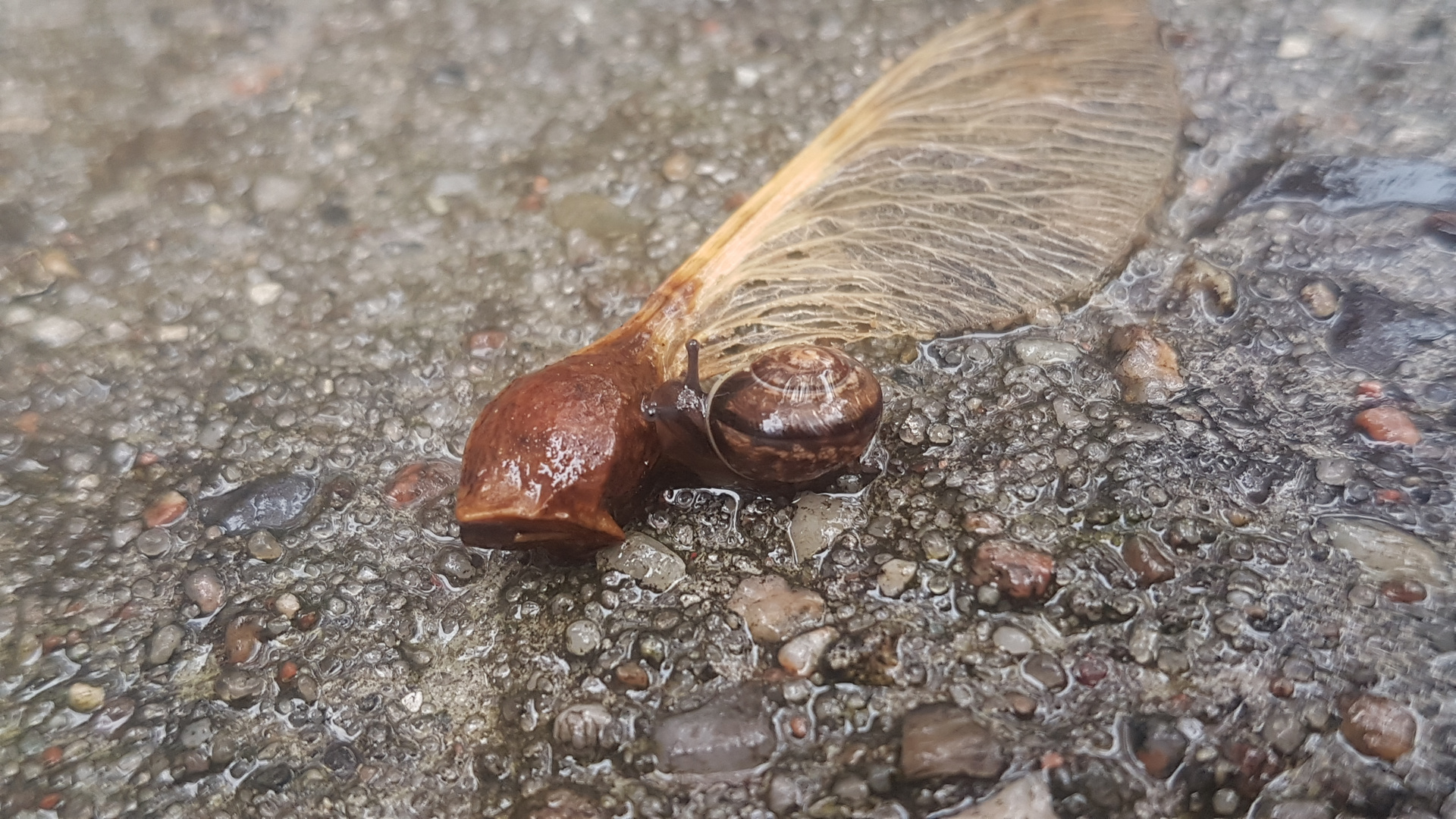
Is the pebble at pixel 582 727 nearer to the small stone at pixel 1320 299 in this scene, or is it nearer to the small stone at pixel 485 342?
the small stone at pixel 485 342

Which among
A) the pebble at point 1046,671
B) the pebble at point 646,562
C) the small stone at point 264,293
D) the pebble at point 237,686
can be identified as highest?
the pebble at point 1046,671

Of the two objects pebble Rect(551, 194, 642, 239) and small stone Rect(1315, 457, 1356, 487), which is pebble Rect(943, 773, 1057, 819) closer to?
small stone Rect(1315, 457, 1356, 487)

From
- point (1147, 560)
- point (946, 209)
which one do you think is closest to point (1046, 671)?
point (1147, 560)

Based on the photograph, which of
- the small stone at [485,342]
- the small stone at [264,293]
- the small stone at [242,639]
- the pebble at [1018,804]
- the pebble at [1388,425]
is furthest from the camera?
the small stone at [264,293]

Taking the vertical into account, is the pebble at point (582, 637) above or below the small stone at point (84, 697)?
above

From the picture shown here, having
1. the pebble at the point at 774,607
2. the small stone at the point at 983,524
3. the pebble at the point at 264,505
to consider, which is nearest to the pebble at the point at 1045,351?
the small stone at the point at 983,524

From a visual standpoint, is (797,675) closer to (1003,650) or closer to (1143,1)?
(1003,650)

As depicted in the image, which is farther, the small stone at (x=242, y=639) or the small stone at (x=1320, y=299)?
the small stone at (x=1320, y=299)

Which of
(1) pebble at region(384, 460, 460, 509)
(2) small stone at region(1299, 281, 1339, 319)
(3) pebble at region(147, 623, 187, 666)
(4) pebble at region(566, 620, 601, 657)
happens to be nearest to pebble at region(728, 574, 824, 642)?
(4) pebble at region(566, 620, 601, 657)
